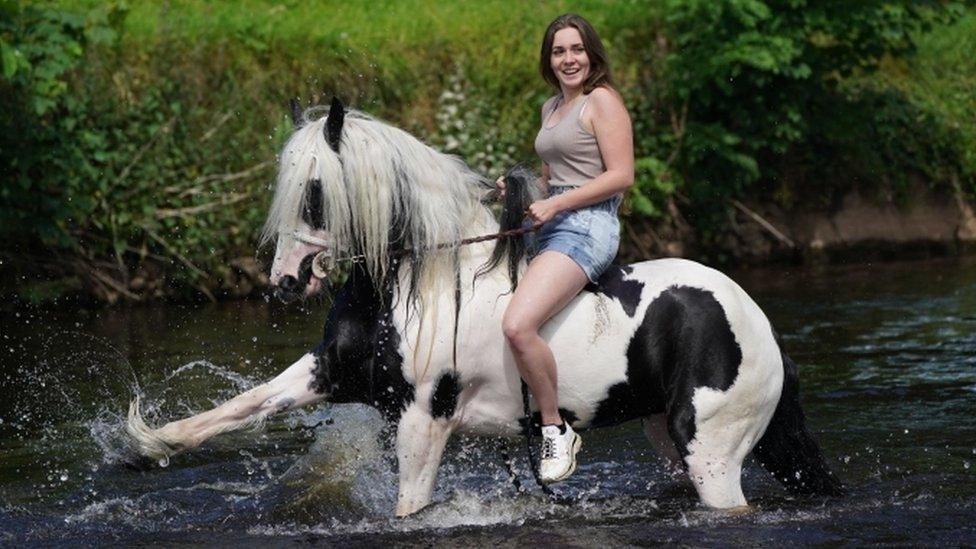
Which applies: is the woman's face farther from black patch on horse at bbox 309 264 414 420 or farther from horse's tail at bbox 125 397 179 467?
horse's tail at bbox 125 397 179 467

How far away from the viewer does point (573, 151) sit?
6109 millimetres

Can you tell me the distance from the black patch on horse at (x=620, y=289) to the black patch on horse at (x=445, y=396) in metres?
0.68

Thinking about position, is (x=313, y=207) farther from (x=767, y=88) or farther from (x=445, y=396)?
(x=767, y=88)

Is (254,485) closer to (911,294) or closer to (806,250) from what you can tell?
(911,294)

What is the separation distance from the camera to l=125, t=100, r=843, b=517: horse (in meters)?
5.99

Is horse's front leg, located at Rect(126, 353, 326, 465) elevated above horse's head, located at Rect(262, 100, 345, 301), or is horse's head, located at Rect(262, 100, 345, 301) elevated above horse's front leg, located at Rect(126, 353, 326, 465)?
horse's head, located at Rect(262, 100, 345, 301)

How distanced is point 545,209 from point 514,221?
0.28 m

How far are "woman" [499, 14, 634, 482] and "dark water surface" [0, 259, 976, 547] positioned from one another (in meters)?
0.68

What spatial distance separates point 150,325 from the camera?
12523mm

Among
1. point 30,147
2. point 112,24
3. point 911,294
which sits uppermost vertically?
point 112,24

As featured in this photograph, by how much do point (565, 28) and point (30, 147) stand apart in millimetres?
8321

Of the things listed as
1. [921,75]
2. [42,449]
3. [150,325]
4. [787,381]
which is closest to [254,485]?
[42,449]

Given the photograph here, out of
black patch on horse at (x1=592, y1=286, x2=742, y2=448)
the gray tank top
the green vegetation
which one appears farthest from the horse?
the green vegetation

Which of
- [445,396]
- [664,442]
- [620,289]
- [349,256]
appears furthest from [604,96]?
[664,442]
